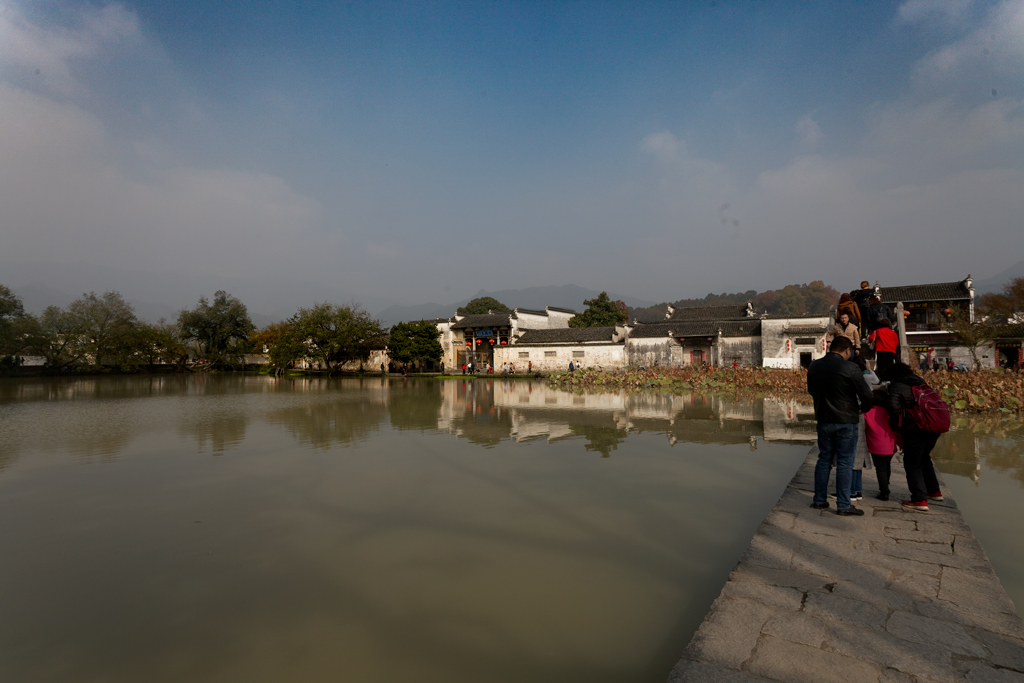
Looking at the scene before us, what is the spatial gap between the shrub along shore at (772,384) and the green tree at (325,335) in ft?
56.6

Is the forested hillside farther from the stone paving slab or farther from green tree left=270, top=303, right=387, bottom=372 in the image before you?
the stone paving slab

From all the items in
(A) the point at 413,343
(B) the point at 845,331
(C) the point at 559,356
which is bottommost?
(C) the point at 559,356

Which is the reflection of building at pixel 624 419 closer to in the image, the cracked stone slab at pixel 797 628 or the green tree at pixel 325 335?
the cracked stone slab at pixel 797 628

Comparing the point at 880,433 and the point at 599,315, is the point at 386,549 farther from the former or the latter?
the point at 599,315

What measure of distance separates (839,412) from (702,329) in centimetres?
2945

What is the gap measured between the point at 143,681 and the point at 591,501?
3968 mm

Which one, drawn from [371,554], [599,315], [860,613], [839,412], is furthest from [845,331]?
[599,315]

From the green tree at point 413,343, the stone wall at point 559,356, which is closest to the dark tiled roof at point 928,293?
the stone wall at point 559,356

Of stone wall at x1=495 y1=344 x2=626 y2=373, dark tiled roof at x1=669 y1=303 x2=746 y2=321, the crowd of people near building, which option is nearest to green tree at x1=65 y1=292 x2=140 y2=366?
stone wall at x1=495 y1=344 x2=626 y2=373

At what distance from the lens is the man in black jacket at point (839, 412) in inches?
167

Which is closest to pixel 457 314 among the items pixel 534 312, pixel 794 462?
pixel 534 312

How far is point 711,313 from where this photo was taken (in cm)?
3653

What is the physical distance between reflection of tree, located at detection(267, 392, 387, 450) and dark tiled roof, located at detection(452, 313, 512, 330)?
21943 millimetres

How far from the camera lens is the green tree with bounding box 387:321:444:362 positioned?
36.9m
